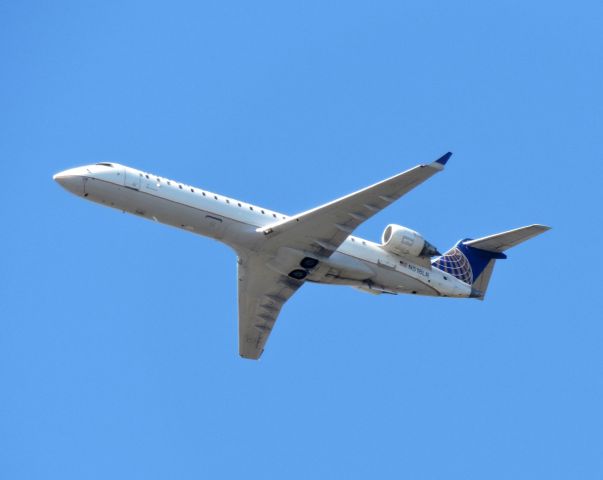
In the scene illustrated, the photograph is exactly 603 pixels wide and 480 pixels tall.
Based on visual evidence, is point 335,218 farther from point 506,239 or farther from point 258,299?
point 506,239

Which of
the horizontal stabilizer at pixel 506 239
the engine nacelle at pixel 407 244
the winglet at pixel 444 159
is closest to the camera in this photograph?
the winglet at pixel 444 159

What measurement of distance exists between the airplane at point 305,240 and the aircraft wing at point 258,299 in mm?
39

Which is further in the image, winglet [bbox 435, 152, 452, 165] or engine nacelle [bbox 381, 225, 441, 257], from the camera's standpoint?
engine nacelle [bbox 381, 225, 441, 257]

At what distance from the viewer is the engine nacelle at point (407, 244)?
37.8 m

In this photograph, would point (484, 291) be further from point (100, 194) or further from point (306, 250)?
point (100, 194)

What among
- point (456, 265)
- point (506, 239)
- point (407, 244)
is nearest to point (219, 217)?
point (407, 244)

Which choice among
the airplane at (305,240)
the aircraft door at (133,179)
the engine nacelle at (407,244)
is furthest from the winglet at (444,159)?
the aircraft door at (133,179)

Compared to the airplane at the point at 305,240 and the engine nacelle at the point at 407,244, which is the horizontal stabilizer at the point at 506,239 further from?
the engine nacelle at the point at 407,244

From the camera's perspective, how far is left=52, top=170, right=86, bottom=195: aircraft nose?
34.5 metres

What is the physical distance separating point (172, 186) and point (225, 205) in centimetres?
196

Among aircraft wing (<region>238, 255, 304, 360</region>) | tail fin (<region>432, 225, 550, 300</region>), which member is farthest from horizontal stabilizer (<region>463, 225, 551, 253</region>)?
aircraft wing (<region>238, 255, 304, 360</region>)

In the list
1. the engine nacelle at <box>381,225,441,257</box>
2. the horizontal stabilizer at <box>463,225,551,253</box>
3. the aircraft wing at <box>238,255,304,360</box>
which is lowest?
the aircraft wing at <box>238,255,304,360</box>

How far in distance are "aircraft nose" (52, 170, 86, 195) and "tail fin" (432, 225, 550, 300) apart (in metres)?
13.9

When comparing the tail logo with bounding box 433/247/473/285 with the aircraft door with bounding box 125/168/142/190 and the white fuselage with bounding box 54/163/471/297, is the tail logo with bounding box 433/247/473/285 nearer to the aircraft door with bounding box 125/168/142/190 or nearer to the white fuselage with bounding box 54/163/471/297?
the white fuselage with bounding box 54/163/471/297
